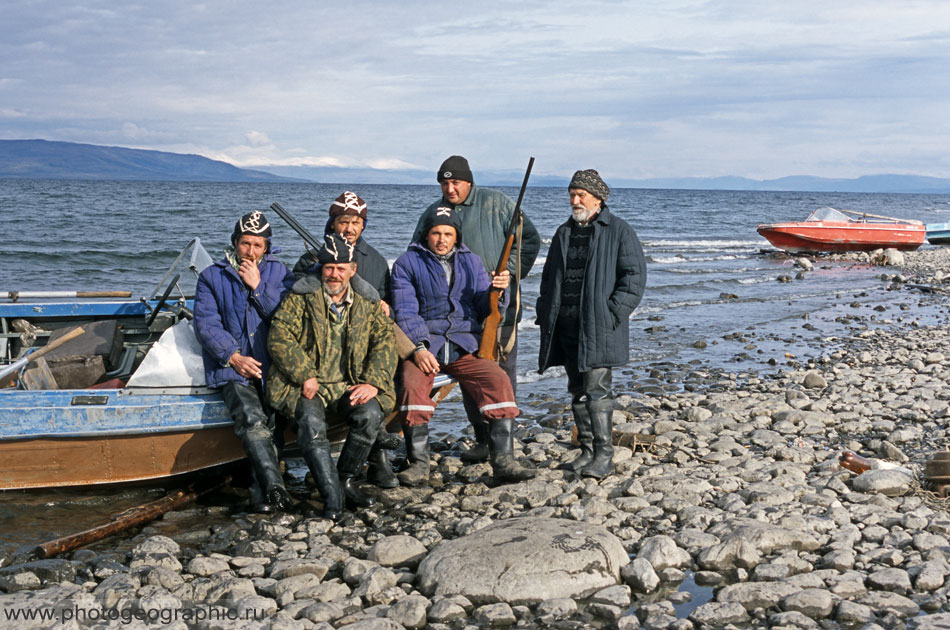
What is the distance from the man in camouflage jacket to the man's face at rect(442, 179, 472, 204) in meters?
1.05

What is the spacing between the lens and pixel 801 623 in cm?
422

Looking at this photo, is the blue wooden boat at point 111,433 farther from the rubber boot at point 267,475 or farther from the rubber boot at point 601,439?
the rubber boot at point 601,439

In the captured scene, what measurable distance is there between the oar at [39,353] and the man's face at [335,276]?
2748 millimetres

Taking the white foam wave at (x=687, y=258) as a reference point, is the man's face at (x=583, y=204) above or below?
above

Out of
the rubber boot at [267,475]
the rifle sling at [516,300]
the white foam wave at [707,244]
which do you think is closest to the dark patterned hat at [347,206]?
the rifle sling at [516,300]

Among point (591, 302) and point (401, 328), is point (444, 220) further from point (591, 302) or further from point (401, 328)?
point (591, 302)

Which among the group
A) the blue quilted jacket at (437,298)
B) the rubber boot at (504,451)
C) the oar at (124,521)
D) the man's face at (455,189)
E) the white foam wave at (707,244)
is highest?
the man's face at (455,189)

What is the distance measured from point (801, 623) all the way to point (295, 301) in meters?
3.61

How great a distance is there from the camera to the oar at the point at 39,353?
6.89 m

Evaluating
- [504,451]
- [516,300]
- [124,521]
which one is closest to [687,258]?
[516,300]

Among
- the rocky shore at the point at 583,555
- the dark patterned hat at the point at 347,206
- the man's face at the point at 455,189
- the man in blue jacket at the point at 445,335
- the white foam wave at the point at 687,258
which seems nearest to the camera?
the rocky shore at the point at 583,555

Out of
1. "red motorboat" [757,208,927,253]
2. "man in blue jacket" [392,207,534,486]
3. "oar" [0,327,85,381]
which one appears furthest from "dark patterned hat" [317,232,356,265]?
"red motorboat" [757,208,927,253]

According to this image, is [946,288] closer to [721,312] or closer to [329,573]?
[721,312]

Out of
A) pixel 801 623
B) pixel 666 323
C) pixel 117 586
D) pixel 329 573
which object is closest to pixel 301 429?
pixel 329 573
